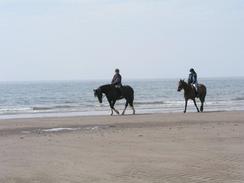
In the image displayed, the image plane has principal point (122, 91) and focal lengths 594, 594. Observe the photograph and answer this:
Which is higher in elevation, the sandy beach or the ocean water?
the sandy beach

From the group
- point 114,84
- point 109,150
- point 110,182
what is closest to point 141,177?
point 110,182

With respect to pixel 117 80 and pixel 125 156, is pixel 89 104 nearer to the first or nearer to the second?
pixel 117 80

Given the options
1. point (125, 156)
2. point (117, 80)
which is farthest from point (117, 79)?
point (125, 156)

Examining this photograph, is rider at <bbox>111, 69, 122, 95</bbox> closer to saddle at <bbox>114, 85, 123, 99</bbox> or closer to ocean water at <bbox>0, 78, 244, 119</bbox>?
saddle at <bbox>114, 85, 123, 99</bbox>

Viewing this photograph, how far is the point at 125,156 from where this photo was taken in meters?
11.8

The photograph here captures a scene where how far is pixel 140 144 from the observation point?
1380 centimetres

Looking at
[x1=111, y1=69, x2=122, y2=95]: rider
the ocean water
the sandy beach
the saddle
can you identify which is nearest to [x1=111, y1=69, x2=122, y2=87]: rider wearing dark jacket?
[x1=111, y1=69, x2=122, y2=95]: rider

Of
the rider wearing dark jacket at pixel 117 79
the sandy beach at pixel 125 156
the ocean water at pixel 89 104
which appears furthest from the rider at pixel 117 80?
the sandy beach at pixel 125 156

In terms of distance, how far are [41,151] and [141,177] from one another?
3942 mm

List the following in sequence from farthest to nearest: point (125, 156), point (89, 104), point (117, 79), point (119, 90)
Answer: point (89, 104), point (119, 90), point (117, 79), point (125, 156)

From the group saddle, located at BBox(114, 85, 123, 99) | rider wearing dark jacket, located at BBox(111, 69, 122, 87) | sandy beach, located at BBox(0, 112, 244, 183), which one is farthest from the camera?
saddle, located at BBox(114, 85, 123, 99)

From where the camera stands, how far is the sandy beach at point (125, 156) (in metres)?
9.66

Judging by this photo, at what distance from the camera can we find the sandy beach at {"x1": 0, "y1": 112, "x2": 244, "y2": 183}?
9656mm

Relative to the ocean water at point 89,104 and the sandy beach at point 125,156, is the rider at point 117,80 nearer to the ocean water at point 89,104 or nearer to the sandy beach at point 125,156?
the ocean water at point 89,104
